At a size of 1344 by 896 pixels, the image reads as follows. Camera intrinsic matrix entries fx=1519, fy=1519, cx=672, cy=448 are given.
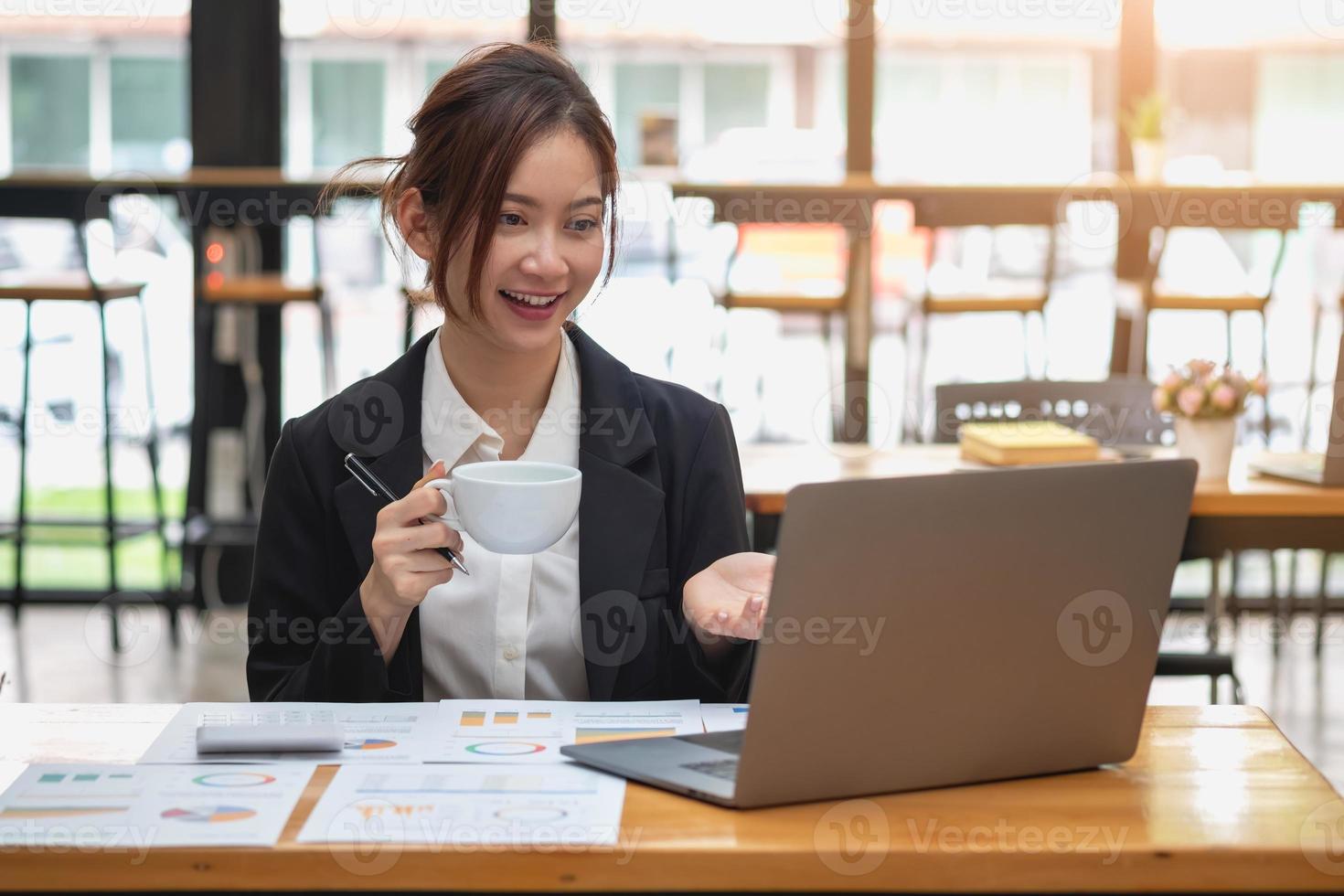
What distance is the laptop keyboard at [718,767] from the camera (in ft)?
3.68

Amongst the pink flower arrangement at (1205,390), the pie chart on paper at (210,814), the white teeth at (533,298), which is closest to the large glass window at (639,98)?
the pink flower arrangement at (1205,390)

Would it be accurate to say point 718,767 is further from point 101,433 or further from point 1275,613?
point 101,433

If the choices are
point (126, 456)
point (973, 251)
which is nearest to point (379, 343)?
point (126, 456)

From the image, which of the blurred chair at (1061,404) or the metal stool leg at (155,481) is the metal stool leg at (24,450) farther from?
the blurred chair at (1061,404)

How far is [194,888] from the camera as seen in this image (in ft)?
3.26

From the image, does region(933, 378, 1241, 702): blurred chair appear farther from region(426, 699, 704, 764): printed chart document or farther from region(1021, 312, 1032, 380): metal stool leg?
region(426, 699, 704, 764): printed chart document

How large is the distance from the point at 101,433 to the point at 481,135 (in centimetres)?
349

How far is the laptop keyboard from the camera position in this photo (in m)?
1.12

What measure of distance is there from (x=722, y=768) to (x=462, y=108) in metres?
0.79

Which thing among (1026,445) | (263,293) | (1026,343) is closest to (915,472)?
(1026,445)

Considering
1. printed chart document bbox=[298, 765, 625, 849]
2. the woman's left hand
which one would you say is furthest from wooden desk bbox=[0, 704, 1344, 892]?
the woman's left hand

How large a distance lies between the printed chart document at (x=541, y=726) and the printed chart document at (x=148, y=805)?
14 centimetres

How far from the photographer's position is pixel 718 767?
1146 mm

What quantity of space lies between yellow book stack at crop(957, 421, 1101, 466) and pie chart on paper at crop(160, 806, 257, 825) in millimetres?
1872
